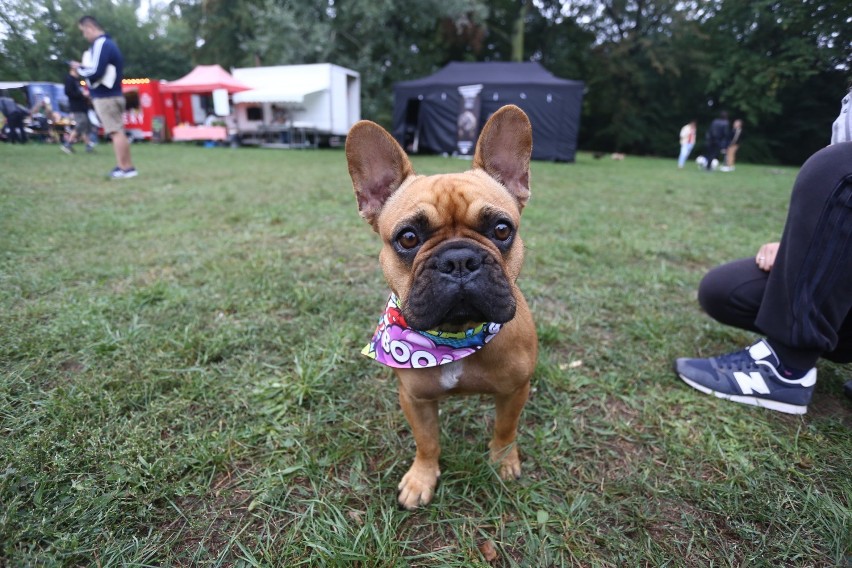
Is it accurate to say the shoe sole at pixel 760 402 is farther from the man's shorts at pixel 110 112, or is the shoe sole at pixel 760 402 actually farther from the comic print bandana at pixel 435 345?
the man's shorts at pixel 110 112

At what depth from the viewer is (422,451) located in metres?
1.90

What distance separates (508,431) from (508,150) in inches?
52.9

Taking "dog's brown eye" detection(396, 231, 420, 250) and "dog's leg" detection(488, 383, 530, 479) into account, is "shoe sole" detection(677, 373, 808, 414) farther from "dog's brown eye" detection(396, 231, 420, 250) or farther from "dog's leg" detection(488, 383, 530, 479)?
"dog's brown eye" detection(396, 231, 420, 250)

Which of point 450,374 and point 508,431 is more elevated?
point 450,374

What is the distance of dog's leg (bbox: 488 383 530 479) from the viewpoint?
1.92 m

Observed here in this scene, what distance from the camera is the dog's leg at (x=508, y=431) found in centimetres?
192

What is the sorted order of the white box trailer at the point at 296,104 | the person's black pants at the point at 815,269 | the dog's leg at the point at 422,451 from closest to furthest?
the dog's leg at the point at 422,451
the person's black pants at the point at 815,269
the white box trailer at the point at 296,104

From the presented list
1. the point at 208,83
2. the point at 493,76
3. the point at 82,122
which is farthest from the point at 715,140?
the point at 82,122

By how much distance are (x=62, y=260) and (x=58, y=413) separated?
2723mm

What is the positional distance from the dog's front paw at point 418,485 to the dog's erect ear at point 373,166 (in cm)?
121

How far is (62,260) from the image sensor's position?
407 cm

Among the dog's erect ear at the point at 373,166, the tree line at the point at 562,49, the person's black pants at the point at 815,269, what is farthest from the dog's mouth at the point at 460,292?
the tree line at the point at 562,49

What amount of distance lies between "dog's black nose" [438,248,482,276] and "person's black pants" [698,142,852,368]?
5.51 ft

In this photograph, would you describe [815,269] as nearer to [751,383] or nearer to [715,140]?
[751,383]
